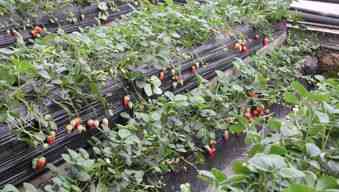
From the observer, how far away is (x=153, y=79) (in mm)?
2061

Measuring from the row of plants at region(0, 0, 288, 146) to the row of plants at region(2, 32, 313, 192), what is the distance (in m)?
0.18

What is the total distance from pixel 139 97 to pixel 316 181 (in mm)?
1207

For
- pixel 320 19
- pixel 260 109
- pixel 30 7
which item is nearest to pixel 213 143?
pixel 260 109

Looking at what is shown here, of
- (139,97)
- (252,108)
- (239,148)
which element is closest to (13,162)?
(139,97)

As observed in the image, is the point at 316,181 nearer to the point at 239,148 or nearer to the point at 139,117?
A: the point at 139,117

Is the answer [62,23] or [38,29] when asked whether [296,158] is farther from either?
[62,23]

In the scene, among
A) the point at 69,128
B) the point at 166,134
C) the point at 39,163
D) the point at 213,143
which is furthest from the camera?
the point at 213,143

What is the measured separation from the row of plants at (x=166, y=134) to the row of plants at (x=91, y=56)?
0.18m

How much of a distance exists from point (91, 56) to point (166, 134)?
0.49 m

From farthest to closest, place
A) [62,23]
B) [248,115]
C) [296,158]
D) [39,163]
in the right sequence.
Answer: [62,23], [248,115], [39,163], [296,158]

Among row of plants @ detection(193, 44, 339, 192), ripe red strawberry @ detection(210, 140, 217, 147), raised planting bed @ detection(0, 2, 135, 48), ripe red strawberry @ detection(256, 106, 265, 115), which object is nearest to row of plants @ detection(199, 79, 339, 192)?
row of plants @ detection(193, 44, 339, 192)

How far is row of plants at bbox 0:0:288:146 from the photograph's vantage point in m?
1.66

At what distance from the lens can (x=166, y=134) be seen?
1898 mm

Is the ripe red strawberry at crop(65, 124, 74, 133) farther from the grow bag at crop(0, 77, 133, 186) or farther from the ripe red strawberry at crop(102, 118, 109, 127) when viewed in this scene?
the ripe red strawberry at crop(102, 118, 109, 127)
